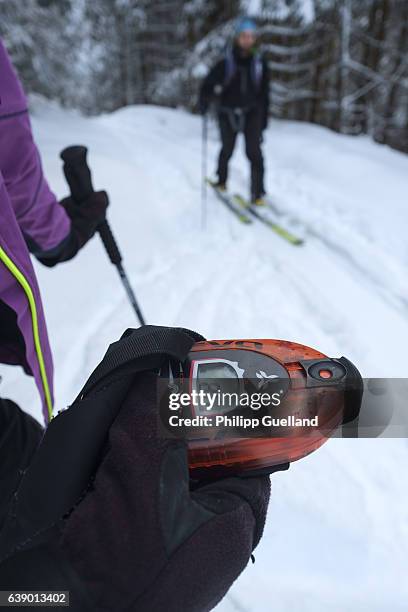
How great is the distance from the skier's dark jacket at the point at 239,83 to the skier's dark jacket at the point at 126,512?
18.4 ft

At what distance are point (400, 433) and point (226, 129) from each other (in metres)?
5.42

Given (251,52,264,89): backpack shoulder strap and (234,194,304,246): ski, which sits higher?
(251,52,264,89): backpack shoulder strap

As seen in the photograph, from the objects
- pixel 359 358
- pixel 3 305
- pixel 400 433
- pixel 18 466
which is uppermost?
pixel 3 305

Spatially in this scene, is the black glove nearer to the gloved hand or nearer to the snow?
the gloved hand

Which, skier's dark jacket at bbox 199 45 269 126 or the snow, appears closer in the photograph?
the snow

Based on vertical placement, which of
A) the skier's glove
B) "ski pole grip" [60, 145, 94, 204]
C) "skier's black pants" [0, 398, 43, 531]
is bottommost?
"skier's black pants" [0, 398, 43, 531]

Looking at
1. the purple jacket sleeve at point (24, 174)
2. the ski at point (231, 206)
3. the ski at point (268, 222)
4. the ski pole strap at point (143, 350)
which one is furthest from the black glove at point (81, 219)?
the ski at point (231, 206)

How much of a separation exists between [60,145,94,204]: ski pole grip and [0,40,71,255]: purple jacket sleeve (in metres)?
0.33

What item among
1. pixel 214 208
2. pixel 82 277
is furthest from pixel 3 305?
pixel 214 208

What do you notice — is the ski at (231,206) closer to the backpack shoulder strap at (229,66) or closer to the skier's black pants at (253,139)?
the skier's black pants at (253,139)

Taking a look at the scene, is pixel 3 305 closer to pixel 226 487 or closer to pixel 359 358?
pixel 226 487

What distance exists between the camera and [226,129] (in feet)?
19.9

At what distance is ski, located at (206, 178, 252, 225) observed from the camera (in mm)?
5085

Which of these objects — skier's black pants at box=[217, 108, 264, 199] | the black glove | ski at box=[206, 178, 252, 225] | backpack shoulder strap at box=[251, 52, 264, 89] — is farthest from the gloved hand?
Answer: backpack shoulder strap at box=[251, 52, 264, 89]
